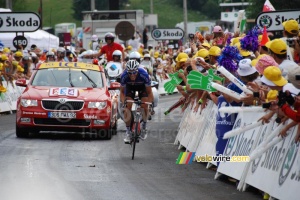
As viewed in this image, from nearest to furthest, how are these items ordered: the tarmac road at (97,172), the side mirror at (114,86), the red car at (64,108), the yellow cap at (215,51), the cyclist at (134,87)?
1. the tarmac road at (97,172)
2. the yellow cap at (215,51)
3. the cyclist at (134,87)
4. the red car at (64,108)
5. the side mirror at (114,86)

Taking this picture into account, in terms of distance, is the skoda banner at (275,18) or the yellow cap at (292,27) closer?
the yellow cap at (292,27)

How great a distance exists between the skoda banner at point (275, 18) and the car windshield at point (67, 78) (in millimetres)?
4285

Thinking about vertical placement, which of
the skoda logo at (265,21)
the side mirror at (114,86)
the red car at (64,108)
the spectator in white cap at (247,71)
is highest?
the skoda logo at (265,21)

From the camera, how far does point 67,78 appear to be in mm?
22047

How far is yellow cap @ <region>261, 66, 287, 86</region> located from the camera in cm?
1084

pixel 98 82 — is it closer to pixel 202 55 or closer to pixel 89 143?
pixel 89 143

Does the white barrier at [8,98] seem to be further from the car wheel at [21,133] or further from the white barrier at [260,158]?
the white barrier at [260,158]

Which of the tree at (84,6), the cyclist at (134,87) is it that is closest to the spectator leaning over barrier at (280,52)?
the cyclist at (134,87)

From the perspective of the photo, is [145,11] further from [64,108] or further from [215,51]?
[215,51]

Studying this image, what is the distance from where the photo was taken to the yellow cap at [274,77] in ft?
35.6

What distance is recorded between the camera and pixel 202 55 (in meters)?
18.5

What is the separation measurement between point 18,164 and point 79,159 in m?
1.41

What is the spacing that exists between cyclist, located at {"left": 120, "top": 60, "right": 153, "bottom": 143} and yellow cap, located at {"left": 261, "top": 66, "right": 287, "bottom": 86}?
772 centimetres

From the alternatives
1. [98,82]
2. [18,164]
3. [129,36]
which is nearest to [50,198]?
[18,164]
